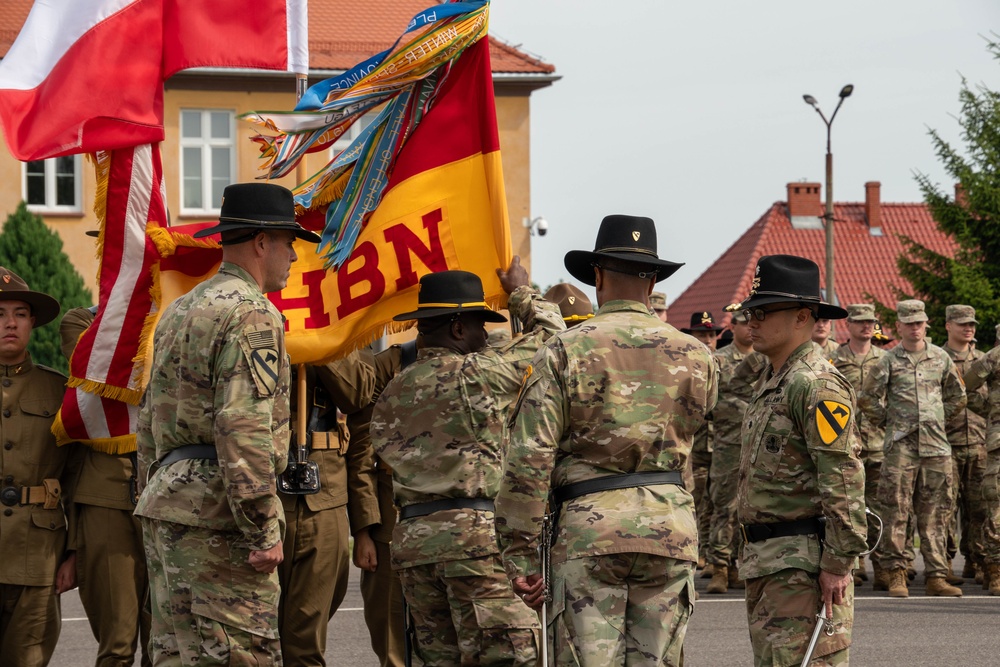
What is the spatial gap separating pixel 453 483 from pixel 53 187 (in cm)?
2633

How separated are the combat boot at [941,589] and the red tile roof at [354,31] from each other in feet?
65.0

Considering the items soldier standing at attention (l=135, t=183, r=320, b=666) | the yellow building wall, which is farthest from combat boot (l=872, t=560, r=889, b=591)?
the yellow building wall

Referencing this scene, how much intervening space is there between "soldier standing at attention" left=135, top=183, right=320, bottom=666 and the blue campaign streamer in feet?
7.46

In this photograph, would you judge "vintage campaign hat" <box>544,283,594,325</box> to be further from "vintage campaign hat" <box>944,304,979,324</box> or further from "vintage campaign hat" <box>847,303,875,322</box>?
"vintage campaign hat" <box>944,304,979,324</box>

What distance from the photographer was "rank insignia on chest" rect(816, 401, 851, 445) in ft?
18.8

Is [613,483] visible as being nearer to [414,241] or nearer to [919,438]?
[414,241]

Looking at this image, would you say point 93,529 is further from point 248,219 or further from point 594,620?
point 594,620

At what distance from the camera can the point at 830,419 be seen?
5770mm

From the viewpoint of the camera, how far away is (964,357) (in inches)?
552

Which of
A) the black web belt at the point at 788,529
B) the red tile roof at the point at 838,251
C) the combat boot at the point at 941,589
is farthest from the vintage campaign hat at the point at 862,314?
the red tile roof at the point at 838,251

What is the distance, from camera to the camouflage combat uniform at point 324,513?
7.47 meters

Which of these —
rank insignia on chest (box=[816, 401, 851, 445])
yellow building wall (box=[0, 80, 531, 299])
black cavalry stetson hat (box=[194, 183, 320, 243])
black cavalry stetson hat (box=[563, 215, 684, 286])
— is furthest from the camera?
yellow building wall (box=[0, 80, 531, 299])

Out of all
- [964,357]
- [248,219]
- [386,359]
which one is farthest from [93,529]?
[964,357]

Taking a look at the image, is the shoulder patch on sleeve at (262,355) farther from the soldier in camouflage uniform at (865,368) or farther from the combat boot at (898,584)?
the soldier in camouflage uniform at (865,368)
